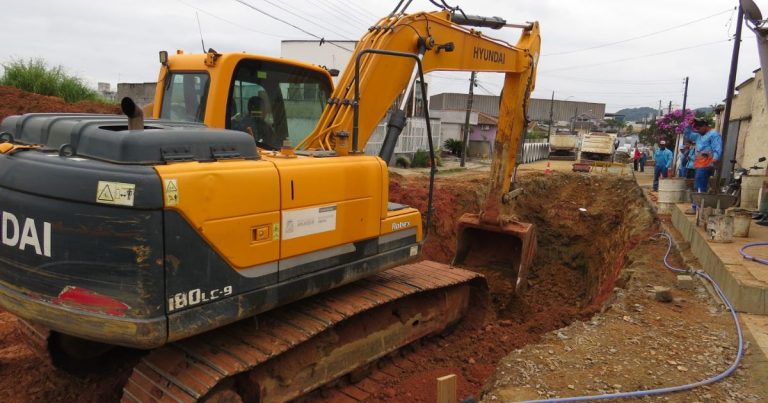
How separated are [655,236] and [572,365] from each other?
210 inches

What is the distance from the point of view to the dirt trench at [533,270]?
16.1 feet

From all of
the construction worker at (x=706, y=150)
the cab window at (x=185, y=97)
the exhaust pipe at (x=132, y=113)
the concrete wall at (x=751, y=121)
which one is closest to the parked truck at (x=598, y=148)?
the concrete wall at (x=751, y=121)

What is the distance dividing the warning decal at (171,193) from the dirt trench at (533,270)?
2188mm

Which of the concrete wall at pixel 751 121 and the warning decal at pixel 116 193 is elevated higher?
the concrete wall at pixel 751 121

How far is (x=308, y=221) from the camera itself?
3580 mm

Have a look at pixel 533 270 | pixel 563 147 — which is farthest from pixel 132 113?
pixel 563 147

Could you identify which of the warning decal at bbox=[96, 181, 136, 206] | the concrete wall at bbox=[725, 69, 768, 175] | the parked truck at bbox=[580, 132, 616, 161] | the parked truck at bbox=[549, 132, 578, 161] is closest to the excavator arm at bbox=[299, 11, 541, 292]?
the warning decal at bbox=[96, 181, 136, 206]

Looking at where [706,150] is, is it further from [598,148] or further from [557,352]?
[598,148]

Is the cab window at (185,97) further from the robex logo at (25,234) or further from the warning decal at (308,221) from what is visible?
the robex logo at (25,234)

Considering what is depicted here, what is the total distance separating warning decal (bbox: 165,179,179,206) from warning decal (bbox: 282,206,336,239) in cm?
77

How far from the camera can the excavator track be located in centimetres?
319

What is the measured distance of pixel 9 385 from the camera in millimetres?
4031

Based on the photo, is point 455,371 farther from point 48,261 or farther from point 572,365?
point 48,261

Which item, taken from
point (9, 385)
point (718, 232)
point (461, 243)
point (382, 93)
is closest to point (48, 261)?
point (9, 385)
